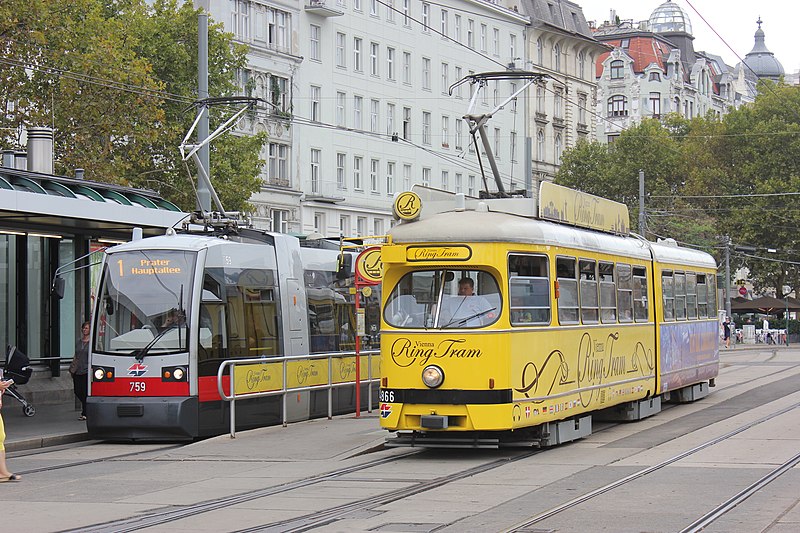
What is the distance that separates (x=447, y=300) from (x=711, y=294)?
12804mm

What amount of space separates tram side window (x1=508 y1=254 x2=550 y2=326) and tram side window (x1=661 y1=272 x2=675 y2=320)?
676cm

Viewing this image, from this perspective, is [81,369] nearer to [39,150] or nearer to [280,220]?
[39,150]

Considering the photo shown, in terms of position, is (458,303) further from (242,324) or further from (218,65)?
(218,65)

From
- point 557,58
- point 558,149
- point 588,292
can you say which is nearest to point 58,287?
point 588,292

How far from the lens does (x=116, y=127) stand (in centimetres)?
3356

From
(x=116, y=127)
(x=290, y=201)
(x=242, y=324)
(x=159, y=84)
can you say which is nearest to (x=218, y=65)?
(x=159, y=84)

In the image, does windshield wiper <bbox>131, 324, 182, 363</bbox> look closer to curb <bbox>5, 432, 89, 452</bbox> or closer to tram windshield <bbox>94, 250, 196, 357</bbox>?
tram windshield <bbox>94, 250, 196, 357</bbox>

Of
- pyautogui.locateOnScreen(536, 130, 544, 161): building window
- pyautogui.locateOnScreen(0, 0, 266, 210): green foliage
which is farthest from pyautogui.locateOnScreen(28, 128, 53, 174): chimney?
pyautogui.locateOnScreen(536, 130, 544, 161): building window

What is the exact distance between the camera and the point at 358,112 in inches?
2547

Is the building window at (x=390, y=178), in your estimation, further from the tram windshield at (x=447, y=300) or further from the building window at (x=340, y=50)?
the tram windshield at (x=447, y=300)

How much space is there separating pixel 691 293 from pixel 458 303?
10.4 metres

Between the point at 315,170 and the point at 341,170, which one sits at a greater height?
the point at 341,170

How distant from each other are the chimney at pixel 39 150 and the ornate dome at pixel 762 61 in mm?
124994

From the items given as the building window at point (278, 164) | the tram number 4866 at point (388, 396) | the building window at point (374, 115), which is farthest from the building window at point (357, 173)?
the tram number 4866 at point (388, 396)
